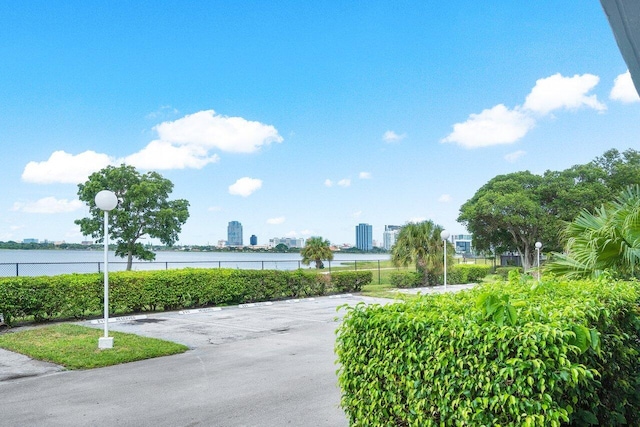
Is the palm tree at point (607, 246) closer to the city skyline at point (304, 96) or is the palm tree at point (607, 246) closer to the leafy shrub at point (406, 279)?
the city skyline at point (304, 96)

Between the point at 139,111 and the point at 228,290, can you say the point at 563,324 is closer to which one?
the point at 228,290

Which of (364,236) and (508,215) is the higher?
(508,215)

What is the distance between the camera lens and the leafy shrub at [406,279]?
22484 mm

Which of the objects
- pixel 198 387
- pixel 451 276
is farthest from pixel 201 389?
pixel 451 276

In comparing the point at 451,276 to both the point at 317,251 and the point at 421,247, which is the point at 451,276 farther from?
the point at 317,251

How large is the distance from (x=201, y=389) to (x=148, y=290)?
792cm

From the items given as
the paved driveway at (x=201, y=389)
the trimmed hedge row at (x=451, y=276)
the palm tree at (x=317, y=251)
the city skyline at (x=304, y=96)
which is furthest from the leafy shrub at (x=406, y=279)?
the paved driveway at (x=201, y=389)

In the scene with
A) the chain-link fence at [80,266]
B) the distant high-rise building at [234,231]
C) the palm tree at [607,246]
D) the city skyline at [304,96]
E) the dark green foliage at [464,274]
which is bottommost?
the dark green foliage at [464,274]

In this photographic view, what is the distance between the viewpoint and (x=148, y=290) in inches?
518

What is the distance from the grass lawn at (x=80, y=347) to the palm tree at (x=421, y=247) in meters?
14.7

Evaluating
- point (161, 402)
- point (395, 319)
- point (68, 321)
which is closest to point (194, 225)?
point (68, 321)

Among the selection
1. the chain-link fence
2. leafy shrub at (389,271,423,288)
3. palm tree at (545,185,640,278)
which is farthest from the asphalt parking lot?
leafy shrub at (389,271,423,288)

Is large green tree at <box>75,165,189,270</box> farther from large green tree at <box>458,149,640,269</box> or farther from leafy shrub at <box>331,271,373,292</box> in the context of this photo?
large green tree at <box>458,149,640,269</box>

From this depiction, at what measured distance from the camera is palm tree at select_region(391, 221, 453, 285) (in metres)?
22.0
